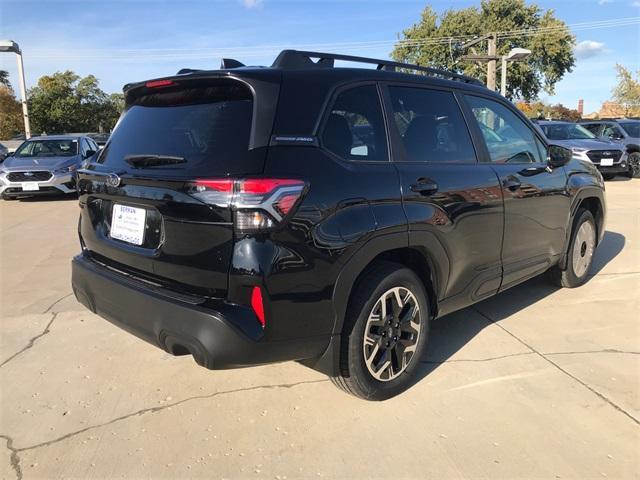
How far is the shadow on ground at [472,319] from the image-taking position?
359 centimetres

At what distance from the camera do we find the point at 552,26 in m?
35.7

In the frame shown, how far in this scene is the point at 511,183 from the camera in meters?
3.72

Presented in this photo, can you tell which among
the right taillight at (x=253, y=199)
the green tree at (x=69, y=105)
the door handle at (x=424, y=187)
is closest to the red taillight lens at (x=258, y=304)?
the right taillight at (x=253, y=199)

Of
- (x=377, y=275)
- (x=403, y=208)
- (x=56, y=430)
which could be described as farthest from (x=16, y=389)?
(x=403, y=208)

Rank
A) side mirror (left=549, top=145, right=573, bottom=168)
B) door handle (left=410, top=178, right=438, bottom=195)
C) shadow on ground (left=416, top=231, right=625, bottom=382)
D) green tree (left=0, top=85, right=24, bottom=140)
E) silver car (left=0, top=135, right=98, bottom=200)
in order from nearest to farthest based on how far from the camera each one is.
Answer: door handle (left=410, top=178, right=438, bottom=195)
shadow on ground (left=416, top=231, right=625, bottom=382)
side mirror (left=549, top=145, right=573, bottom=168)
silver car (left=0, top=135, right=98, bottom=200)
green tree (left=0, top=85, right=24, bottom=140)

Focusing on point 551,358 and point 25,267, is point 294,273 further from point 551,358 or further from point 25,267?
point 25,267

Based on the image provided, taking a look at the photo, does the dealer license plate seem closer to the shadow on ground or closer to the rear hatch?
the rear hatch

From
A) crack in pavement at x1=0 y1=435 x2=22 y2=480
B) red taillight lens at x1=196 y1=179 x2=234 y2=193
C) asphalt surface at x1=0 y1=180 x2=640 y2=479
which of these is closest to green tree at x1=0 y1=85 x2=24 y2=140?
asphalt surface at x1=0 y1=180 x2=640 y2=479

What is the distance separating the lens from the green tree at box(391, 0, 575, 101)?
1404 inches

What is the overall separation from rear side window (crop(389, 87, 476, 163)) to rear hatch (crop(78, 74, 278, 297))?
37.1 inches

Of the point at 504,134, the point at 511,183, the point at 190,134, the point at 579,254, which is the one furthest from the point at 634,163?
the point at 190,134

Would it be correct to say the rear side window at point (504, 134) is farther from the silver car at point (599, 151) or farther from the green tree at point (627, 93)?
the green tree at point (627, 93)

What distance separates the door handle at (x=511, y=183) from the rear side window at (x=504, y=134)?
142 mm

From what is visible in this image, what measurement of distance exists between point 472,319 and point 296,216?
97.4 inches
